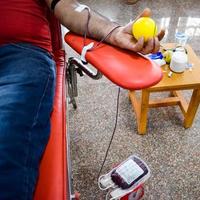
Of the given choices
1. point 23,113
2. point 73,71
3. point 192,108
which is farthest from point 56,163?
point 192,108

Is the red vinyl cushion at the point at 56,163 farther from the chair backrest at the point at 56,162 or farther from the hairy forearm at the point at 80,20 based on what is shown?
the hairy forearm at the point at 80,20

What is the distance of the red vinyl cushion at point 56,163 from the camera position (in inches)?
25.6

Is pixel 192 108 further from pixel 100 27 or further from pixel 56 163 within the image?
pixel 56 163

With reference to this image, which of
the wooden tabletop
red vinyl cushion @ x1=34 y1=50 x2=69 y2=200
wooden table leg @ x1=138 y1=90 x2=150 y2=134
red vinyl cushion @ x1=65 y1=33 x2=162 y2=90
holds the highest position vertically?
red vinyl cushion @ x1=65 y1=33 x2=162 y2=90

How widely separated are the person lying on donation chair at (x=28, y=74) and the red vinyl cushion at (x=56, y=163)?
4 centimetres

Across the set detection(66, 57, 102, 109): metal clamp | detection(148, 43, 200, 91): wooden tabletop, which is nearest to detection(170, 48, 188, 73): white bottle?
detection(148, 43, 200, 91): wooden tabletop

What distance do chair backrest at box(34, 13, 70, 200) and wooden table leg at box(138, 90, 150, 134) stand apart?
16.8 inches

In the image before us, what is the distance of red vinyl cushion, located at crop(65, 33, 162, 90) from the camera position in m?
0.63

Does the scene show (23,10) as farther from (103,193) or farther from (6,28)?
(103,193)

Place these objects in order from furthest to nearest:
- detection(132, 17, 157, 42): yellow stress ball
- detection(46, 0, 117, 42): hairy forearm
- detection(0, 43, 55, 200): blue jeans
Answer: detection(46, 0, 117, 42): hairy forearm, detection(132, 17, 157, 42): yellow stress ball, detection(0, 43, 55, 200): blue jeans

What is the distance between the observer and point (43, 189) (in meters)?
0.65

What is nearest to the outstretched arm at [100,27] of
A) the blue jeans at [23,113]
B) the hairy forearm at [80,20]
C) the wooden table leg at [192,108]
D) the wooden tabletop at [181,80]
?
the hairy forearm at [80,20]

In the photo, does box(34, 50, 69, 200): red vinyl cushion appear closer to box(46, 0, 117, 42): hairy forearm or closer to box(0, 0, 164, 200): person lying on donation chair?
box(0, 0, 164, 200): person lying on donation chair

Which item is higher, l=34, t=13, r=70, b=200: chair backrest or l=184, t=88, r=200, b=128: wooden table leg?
l=34, t=13, r=70, b=200: chair backrest
